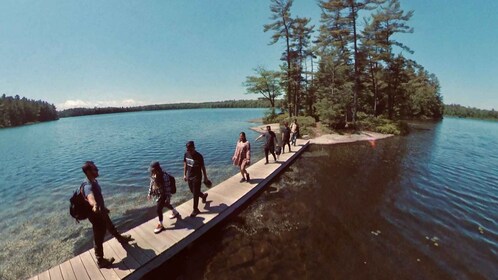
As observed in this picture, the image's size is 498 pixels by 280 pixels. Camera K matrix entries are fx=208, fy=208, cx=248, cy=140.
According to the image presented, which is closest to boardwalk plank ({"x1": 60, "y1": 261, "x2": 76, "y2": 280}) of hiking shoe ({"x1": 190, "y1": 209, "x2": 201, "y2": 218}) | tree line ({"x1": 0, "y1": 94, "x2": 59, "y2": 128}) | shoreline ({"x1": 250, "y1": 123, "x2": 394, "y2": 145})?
hiking shoe ({"x1": 190, "y1": 209, "x2": 201, "y2": 218})

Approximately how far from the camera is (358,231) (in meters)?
A: 6.55

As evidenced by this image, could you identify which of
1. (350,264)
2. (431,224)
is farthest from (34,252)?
(431,224)

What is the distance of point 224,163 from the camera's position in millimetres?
14695

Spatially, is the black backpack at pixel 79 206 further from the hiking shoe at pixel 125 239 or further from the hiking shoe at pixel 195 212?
the hiking shoe at pixel 195 212

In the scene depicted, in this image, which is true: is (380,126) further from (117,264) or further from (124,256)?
(117,264)

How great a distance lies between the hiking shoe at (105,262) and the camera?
4.47m

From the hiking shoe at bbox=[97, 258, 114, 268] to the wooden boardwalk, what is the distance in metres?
0.10

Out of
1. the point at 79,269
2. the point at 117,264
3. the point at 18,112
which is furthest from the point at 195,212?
the point at 18,112

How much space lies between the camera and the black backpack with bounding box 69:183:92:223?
4.06m

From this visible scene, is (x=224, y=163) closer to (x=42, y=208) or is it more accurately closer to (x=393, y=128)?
(x=42, y=208)

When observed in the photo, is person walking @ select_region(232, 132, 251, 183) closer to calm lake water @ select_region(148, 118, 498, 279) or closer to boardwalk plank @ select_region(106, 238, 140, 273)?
calm lake water @ select_region(148, 118, 498, 279)

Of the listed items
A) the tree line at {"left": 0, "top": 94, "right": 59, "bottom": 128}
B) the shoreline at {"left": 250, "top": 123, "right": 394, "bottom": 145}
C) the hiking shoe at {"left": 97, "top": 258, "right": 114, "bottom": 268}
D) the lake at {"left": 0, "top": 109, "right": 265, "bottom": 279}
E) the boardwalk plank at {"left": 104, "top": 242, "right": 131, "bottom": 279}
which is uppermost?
the tree line at {"left": 0, "top": 94, "right": 59, "bottom": 128}

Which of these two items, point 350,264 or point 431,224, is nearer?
point 350,264

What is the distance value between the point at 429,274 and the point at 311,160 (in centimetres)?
975
